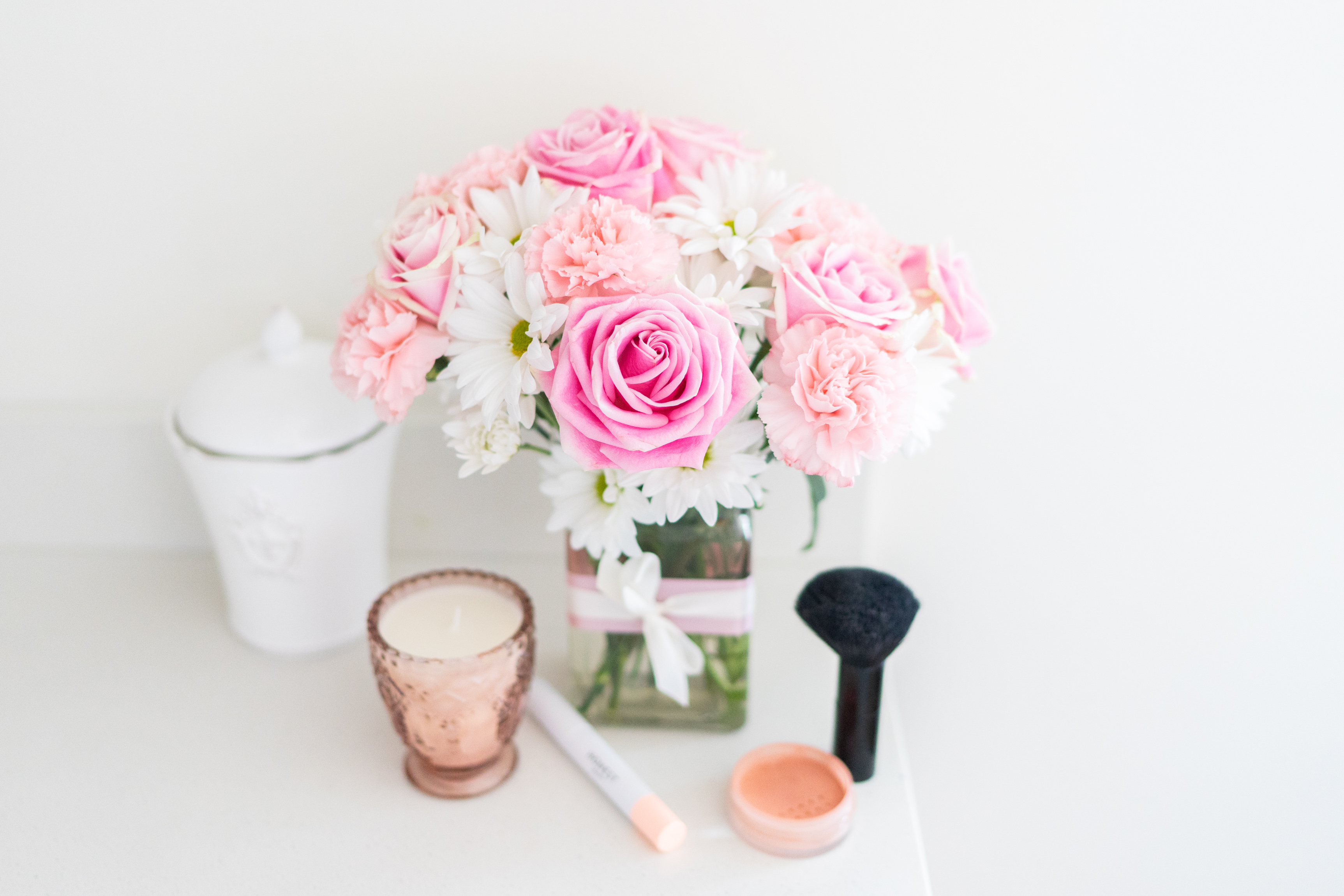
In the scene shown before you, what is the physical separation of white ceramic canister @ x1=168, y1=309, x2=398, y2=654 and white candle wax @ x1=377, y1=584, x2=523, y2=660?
0.11m

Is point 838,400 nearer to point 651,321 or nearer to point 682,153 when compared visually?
point 651,321

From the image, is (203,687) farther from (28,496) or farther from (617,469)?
(617,469)

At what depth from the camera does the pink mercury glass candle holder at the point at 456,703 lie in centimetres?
59

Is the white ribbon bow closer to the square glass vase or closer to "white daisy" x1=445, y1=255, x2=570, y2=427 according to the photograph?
the square glass vase

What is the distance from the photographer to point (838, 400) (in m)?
0.48

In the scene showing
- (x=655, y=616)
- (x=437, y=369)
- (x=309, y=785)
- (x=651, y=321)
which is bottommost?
(x=309, y=785)

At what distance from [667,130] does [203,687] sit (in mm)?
527

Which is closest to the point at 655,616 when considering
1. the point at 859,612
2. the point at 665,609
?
the point at 665,609

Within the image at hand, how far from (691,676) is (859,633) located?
145 millimetres

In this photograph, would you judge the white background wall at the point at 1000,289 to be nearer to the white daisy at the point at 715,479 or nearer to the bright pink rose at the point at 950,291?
the bright pink rose at the point at 950,291

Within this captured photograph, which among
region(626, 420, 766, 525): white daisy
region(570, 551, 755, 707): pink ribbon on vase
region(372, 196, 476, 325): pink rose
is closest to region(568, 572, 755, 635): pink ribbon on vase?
region(570, 551, 755, 707): pink ribbon on vase

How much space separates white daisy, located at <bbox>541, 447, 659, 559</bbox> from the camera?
572 millimetres

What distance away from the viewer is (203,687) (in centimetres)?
73

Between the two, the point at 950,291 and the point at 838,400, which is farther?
the point at 950,291
